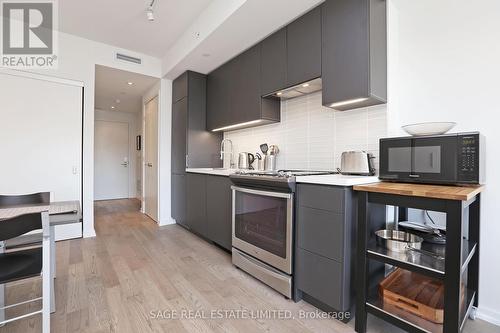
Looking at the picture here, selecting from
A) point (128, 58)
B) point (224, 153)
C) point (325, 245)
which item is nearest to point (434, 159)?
point (325, 245)

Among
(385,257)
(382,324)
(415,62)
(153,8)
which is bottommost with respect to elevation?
(382,324)

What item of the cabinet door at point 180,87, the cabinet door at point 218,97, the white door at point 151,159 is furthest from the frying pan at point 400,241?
the white door at point 151,159

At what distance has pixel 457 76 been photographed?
1681 mm

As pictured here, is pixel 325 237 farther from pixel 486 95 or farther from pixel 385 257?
pixel 486 95

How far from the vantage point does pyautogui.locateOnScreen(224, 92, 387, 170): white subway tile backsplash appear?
2.01 meters

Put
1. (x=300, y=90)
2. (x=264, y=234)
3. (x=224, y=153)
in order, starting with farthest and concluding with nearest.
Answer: (x=224, y=153), (x=300, y=90), (x=264, y=234)

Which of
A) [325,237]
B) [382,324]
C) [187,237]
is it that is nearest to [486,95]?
[325,237]

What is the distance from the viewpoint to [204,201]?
10.2 feet

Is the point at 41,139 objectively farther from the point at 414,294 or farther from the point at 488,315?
the point at 488,315

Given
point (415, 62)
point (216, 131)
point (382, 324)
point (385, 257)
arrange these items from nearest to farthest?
1. point (385, 257)
2. point (382, 324)
3. point (415, 62)
4. point (216, 131)

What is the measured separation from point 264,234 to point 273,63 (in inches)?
67.7

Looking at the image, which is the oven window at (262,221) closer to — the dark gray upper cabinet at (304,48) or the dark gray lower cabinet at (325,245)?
the dark gray lower cabinet at (325,245)

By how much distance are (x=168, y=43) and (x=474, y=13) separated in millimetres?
3353

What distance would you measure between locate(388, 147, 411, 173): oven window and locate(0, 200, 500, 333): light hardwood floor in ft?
3.38
